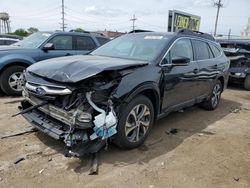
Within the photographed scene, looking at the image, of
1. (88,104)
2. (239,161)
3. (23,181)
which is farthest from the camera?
(239,161)

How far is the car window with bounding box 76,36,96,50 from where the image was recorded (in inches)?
318

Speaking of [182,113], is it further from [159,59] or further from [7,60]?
[7,60]

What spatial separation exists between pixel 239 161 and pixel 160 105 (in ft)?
4.71

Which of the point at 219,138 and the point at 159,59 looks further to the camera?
the point at 219,138

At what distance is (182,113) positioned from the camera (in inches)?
244

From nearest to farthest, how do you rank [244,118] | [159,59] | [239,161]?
[239,161]
[159,59]
[244,118]

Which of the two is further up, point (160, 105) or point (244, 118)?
point (160, 105)

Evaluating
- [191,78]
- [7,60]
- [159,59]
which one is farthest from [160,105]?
[7,60]

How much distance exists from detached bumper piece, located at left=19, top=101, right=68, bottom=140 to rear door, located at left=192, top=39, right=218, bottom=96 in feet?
10.0

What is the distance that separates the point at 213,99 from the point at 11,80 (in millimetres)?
5110

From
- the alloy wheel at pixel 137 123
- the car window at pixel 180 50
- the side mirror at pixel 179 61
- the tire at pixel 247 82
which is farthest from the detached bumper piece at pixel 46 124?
the tire at pixel 247 82

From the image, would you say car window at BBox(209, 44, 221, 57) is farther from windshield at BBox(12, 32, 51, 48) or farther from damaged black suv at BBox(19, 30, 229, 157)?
windshield at BBox(12, 32, 51, 48)

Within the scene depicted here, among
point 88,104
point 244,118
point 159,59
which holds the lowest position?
point 244,118

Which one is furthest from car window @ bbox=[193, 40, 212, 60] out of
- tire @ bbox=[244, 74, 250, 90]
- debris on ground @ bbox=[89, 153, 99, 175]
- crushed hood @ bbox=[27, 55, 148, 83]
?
tire @ bbox=[244, 74, 250, 90]
